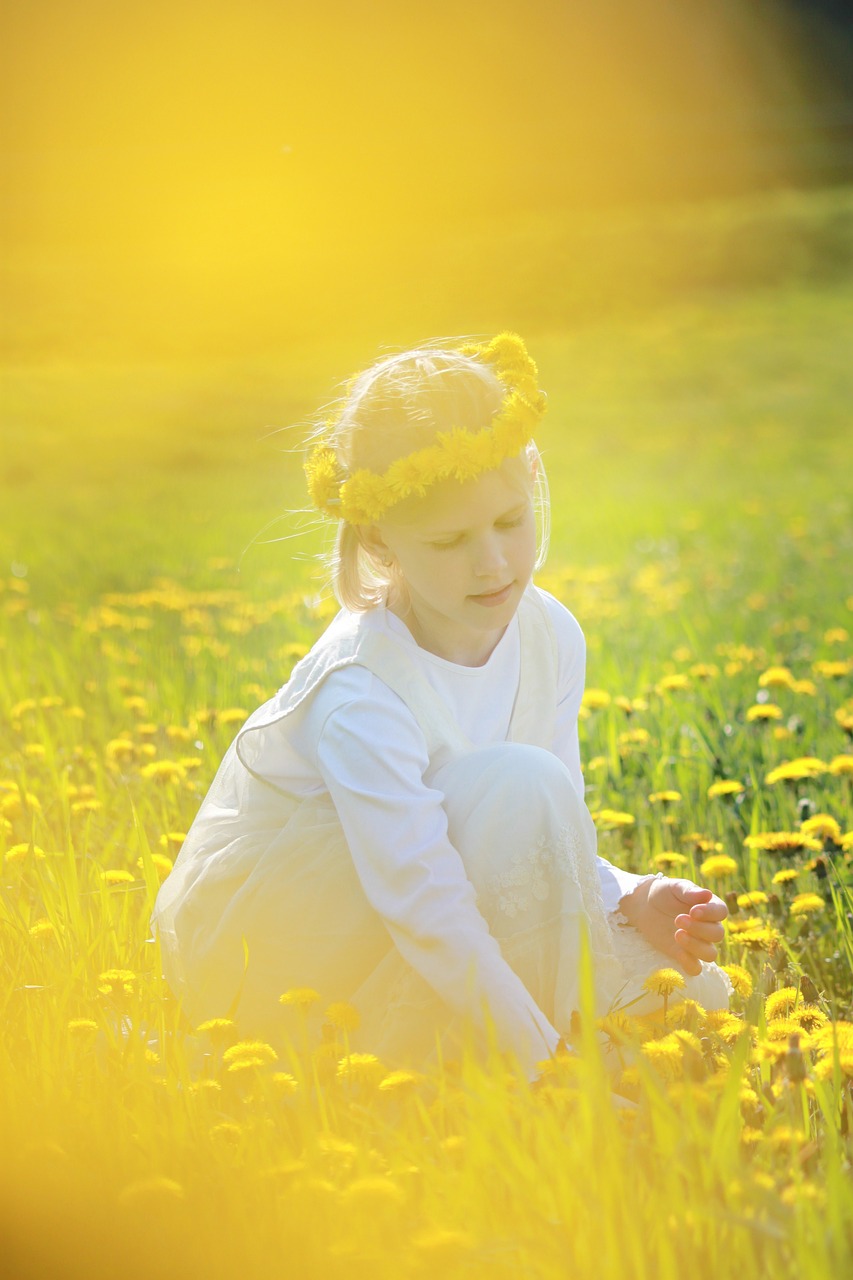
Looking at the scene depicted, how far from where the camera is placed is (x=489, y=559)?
1884 millimetres

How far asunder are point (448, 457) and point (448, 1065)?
83cm

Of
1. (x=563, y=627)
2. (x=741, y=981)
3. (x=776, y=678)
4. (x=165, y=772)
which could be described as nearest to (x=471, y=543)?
(x=563, y=627)

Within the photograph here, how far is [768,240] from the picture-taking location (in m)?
17.1

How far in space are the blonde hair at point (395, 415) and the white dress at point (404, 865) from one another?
0.10m

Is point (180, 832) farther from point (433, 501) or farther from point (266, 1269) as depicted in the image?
point (266, 1269)

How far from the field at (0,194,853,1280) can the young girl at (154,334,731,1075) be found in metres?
0.09

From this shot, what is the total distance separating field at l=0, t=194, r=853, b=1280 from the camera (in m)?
1.22

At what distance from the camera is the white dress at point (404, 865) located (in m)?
1.71

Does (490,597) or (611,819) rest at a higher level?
(490,597)

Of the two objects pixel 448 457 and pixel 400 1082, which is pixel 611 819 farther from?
pixel 400 1082

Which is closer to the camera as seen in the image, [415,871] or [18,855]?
[415,871]

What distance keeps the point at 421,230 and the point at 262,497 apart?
23.6 feet

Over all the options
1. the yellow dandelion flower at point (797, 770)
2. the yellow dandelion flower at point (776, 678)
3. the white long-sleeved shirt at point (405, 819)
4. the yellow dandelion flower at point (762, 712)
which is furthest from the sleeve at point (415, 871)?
the yellow dandelion flower at point (776, 678)

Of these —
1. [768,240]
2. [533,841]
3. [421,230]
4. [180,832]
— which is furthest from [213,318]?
[533,841]
